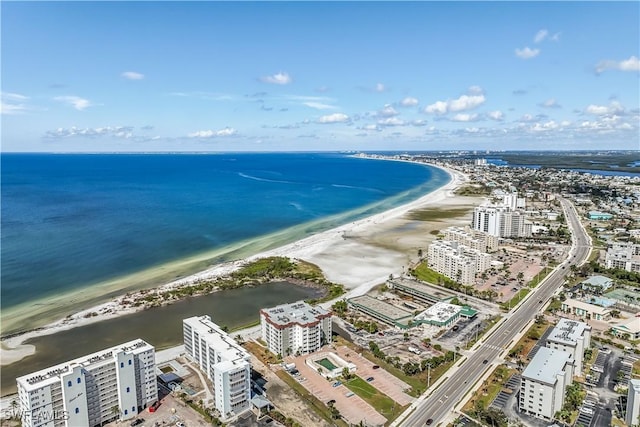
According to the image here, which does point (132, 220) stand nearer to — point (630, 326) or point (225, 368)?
point (225, 368)

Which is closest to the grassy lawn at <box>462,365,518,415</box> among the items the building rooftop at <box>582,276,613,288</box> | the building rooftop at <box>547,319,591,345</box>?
the building rooftop at <box>547,319,591,345</box>

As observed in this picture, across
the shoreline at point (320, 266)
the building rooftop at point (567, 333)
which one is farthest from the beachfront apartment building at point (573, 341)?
the shoreline at point (320, 266)

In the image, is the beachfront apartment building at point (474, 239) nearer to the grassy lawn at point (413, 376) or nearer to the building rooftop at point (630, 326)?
the building rooftop at point (630, 326)

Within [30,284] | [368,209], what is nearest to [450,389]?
[30,284]

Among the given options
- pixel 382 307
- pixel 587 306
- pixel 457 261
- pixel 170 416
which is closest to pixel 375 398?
pixel 170 416

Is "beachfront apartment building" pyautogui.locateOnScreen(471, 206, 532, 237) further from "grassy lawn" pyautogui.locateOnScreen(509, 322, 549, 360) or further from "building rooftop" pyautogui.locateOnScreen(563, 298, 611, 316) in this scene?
"grassy lawn" pyautogui.locateOnScreen(509, 322, 549, 360)

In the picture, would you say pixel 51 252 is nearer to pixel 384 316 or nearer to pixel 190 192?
pixel 384 316
